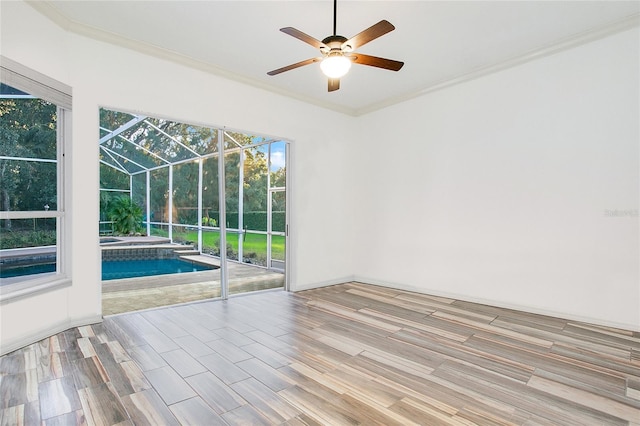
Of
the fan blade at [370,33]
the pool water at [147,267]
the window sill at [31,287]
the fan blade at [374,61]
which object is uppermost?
the fan blade at [370,33]

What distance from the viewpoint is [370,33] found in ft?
7.89

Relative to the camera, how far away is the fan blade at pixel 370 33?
7.48 feet

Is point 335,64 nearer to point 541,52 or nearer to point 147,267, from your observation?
point 541,52

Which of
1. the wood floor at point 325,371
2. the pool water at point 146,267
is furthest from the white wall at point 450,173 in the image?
the pool water at point 146,267

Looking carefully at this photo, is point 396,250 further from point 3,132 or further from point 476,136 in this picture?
point 3,132

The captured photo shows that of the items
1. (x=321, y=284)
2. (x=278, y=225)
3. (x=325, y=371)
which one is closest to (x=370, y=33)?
(x=325, y=371)

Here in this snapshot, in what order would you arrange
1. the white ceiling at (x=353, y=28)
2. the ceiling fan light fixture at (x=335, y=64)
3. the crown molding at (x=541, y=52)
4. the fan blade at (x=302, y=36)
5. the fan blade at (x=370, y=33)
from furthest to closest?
the crown molding at (x=541, y=52), the white ceiling at (x=353, y=28), the ceiling fan light fixture at (x=335, y=64), the fan blade at (x=302, y=36), the fan blade at (x=370, y=33)

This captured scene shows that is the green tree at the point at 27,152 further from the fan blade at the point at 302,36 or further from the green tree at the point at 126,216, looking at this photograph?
the fan blade at the point at 302,36

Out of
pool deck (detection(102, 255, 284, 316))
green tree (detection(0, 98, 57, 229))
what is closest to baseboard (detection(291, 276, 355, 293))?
pool deck (detection(102, 255, 284, 316))

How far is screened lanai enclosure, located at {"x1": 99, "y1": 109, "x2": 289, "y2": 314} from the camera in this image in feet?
15.2

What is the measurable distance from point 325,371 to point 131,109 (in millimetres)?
3382

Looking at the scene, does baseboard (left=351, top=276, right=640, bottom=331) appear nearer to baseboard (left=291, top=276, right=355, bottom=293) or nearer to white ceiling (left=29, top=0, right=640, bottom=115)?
baseboard (left=291, top=276, right=355, bottom=293)

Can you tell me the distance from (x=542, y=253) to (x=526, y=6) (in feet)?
8.56

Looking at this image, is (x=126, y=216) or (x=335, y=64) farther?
(x=126, y=216)
